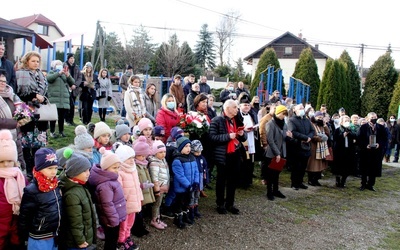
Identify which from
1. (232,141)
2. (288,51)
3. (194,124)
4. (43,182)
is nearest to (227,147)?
(232,141)

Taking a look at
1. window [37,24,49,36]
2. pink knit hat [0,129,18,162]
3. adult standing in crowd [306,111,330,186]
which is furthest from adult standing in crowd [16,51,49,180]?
window [37,24,49,36]

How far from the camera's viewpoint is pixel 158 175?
5277 millimetres

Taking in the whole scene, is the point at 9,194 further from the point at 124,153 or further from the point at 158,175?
the point at 158,175

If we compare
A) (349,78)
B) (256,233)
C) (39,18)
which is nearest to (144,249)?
(256,233)

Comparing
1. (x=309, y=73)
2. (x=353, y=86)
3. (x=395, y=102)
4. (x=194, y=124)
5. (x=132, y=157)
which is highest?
(x=309, y=73)

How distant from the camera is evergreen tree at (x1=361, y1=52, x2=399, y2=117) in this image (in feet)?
76.9

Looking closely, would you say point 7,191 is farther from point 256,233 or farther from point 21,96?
point 256,233

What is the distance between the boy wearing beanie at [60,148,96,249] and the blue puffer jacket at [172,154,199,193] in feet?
6.38

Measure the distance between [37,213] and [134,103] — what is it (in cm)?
386

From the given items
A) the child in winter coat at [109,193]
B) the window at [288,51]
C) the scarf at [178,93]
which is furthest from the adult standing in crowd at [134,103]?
the window at [288,51]

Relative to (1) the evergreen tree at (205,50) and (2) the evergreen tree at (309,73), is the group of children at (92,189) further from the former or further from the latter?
(1) the evergreen tree at (205,50)

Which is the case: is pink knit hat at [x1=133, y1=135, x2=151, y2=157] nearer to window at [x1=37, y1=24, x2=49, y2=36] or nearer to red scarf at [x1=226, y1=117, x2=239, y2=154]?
red scarf at [x1=226, y1=117, x2=239, y2=154]

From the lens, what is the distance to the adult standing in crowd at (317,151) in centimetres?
924

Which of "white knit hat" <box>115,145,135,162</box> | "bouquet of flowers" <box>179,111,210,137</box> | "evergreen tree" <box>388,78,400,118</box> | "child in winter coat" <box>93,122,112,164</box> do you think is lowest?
"white knit hat" <box>115,145,135,162</box>
